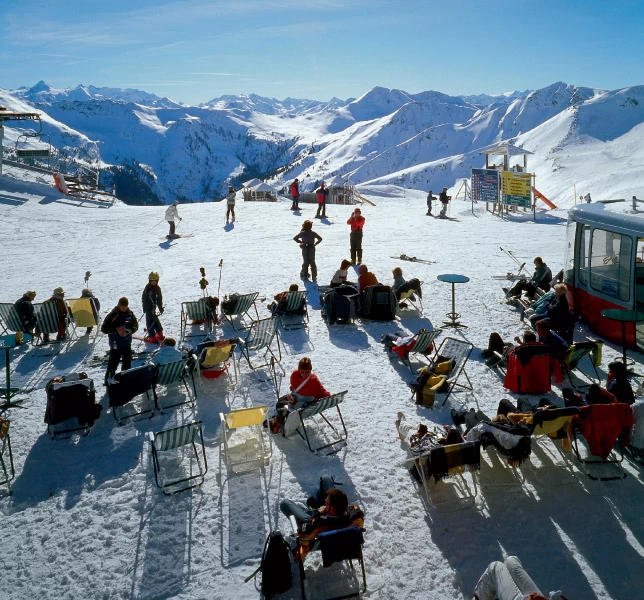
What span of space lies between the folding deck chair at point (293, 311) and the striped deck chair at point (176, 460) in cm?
535

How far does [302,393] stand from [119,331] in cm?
351

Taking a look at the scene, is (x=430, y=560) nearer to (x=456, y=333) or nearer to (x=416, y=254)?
(x=456, y=333)

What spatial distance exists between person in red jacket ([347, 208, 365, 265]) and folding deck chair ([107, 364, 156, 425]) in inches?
381

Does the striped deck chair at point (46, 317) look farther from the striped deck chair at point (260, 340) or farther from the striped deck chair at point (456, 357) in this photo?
the striped deck chair at point (456, 357)

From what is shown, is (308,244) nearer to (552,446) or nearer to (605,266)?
(605,266)

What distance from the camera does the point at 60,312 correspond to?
11523 millimetres

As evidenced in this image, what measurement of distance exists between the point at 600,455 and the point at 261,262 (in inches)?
537

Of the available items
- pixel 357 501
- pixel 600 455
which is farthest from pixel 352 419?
pixel 600 455

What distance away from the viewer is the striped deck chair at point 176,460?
6551mm

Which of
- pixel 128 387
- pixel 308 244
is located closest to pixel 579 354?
pixel 128 387

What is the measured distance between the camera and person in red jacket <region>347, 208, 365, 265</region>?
16.7 metres

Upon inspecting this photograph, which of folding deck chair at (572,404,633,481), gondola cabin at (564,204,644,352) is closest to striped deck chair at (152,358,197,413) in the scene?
folding deck chair at (572,404,633,481)

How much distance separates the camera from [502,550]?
5.59 m

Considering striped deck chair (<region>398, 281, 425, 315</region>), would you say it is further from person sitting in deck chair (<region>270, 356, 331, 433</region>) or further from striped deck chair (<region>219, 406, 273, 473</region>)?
striped deck chair (<region>219, 406, 273, 473</region>)
